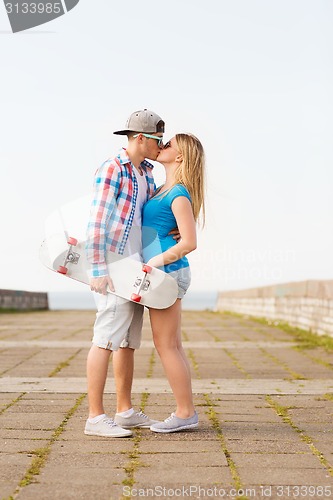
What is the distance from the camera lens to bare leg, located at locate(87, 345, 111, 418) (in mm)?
4676

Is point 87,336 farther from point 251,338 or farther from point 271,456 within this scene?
point 271,456

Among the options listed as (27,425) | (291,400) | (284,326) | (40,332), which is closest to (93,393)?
(27,425)

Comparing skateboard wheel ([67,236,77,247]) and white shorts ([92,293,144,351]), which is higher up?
skateboard wheel ([67,236,77,247])

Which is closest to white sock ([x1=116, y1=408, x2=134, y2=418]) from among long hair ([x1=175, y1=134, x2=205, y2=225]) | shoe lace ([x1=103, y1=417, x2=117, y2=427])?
shoe lace ([x1=103, y1=417, x2=117, y2=427])

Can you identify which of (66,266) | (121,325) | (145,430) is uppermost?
(66,266)

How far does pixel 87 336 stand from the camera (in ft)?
39.4

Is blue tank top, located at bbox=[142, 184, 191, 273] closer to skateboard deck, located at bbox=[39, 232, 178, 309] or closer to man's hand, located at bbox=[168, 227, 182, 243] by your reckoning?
man's hand, located at bbox=[168, 227, 182, 243]

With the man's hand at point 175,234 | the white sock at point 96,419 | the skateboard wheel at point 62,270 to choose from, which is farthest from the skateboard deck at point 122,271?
the white sock at point 96,419

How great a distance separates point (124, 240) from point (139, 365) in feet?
12.1

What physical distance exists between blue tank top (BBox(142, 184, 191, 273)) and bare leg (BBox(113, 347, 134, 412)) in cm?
57

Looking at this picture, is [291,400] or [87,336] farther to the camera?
[87,336]

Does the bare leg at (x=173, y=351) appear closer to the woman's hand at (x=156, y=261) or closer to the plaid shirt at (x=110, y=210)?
the woman's hand at (x=156, y=261)

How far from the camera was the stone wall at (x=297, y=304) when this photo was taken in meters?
11.5

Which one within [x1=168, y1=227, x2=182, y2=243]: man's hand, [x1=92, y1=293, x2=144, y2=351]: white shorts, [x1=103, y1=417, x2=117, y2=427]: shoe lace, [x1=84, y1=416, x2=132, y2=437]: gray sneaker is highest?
[x1=168, y1=227, x2=182, y2=243]: man's hand
